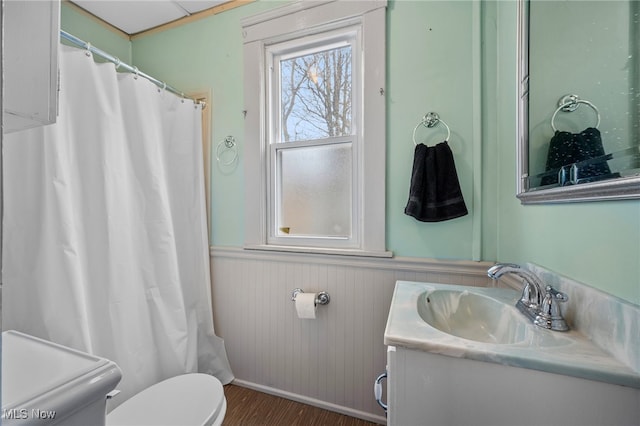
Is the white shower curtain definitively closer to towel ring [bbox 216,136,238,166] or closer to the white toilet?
towel ring [bbox 216,136,238,166]

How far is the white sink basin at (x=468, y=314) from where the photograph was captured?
860 millimetres

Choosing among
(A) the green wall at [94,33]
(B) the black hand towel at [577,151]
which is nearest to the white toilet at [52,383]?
(B) the black hand towel at [577,151]

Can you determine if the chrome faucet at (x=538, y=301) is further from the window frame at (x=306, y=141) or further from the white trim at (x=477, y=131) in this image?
the window frame at (x=306, y=141)

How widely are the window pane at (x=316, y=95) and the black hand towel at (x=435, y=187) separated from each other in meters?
0.48

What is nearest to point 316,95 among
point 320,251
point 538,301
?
point 320,251

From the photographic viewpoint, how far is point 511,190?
1.13 meters

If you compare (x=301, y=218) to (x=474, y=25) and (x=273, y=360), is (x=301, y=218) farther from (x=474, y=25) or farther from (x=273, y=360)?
(x=474, y=25)

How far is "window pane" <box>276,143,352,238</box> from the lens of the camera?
154 centimetres

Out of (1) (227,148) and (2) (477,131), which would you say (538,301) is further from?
(1) (227,148)

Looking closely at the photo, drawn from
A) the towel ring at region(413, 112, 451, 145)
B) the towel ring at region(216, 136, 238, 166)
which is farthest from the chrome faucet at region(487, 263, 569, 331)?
the towel ring at region(216, 136, 238, 166)

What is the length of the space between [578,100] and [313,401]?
1745 mm

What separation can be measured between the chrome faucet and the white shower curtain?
1.55 m

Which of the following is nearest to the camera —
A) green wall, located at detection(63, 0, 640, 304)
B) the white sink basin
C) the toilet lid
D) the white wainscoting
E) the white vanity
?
the white vanity

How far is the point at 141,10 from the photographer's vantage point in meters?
1.72
